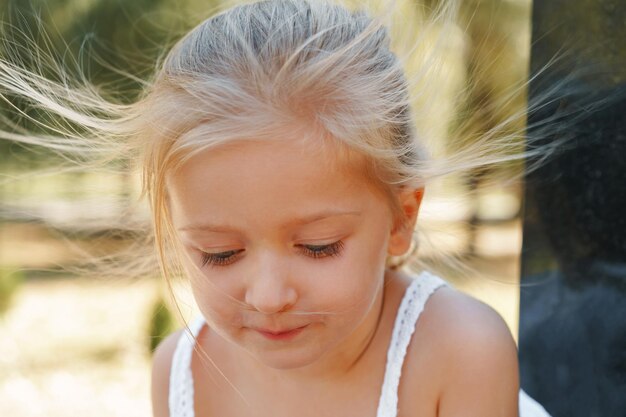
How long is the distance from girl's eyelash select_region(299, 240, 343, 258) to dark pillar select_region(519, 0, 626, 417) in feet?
1.82

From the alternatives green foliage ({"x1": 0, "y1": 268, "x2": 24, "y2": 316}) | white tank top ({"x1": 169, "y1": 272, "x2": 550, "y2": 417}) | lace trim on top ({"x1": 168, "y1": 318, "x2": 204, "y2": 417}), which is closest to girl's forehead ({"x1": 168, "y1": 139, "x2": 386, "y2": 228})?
white tank top ({"x1": 169, "y1": 272, "x2": 550, "y2": 417})

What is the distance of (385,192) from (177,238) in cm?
38

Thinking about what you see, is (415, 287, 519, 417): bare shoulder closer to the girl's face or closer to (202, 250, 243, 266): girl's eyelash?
the girl's face

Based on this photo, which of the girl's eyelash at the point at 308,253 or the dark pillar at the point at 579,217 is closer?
the girl's eyelash at the point at 308,253

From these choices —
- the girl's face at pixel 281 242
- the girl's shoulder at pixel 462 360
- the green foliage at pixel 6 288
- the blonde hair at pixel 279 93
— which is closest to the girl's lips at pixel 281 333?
the girl's face at pixel 281 242

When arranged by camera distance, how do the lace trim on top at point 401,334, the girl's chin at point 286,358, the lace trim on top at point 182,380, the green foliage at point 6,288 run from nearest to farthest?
the girl's chin at point 286,358 < the lace trim on top at point 401,334 < the lace trim on top at point 182,380 < the green foliage at point 6,288

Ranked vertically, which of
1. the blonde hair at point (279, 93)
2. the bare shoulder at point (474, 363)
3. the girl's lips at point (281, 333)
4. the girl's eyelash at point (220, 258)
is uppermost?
the blonde hair at point (279, 93)

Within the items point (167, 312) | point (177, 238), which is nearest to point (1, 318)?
point (167, 312)

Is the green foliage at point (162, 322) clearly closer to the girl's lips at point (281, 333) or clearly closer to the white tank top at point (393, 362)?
the white tank top at point (393, 362)

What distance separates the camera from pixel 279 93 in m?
1.38

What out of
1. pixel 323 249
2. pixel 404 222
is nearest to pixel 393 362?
pixel 404 222

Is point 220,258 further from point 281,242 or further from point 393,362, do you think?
point 393,362

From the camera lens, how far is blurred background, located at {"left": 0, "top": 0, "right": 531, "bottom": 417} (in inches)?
77.0

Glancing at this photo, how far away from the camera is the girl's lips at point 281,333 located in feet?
4.50
